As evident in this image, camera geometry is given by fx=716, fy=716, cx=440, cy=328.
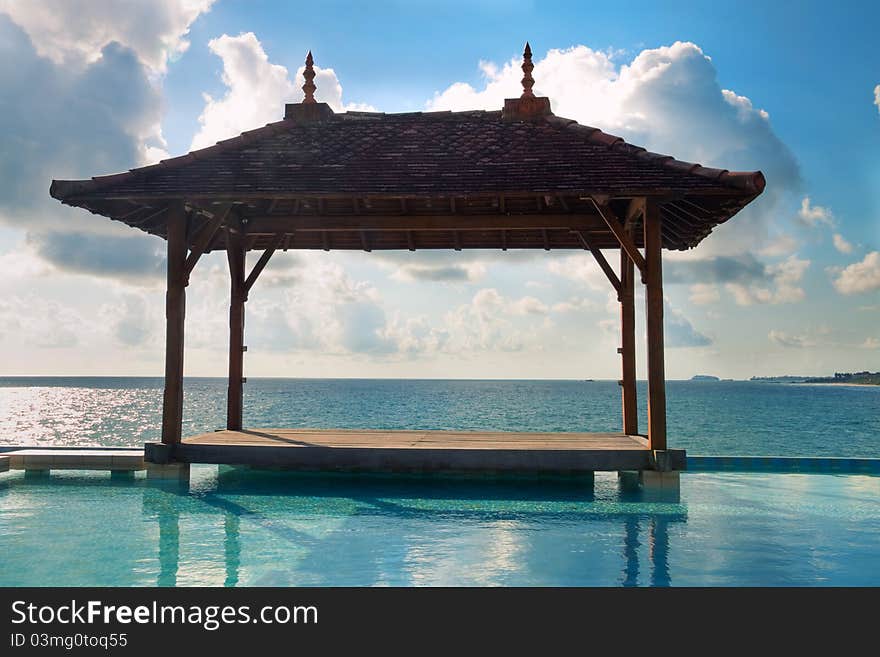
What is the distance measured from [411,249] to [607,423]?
5039 centimetres

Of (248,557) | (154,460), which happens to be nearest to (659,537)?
(248,557)

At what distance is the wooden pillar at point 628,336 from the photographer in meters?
13.2

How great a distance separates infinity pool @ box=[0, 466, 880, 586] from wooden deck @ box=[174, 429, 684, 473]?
432mm

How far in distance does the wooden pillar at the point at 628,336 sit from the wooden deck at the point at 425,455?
69.1 inches

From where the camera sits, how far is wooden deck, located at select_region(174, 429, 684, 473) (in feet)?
34.9

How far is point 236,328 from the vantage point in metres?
13.9

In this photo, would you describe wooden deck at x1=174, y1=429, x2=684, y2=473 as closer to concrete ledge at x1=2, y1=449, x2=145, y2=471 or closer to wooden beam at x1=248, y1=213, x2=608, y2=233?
concrete ledge at x1=2, y1=449, x2=145, y2=471

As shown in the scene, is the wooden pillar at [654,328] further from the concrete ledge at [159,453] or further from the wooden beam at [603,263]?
the concrete ledge at [159,453]

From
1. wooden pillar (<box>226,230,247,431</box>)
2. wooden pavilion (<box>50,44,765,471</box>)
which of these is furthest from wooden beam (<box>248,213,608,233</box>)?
wooden pillar (<box>226,230,247,431</box>)

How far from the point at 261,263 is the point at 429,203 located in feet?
11.3

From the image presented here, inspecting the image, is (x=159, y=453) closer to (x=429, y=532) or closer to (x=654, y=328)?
(x=429, y=532)

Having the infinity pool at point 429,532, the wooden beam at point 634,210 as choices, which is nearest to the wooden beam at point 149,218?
the infinity pool at point 429,532

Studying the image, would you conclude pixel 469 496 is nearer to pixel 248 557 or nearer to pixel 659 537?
pixel 659 537

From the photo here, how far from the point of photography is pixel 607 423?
61156 mm
